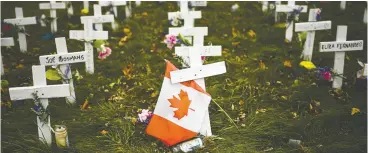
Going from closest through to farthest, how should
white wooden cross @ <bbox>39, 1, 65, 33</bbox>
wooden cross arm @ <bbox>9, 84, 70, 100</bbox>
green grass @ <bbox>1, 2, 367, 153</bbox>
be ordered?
1. wooden cross arm @ <bbox>9, 84, 70, 100</bbox>
2. green grass @ <bbox>1, 2, 367, 153</bbox>
3. white wooden cross @ <bbox>39, 1, 65, 33</bbox>

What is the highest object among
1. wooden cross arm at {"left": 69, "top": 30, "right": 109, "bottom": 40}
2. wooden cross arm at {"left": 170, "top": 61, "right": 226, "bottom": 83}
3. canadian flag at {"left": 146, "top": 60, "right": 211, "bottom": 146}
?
wooden cross arm at {"left": 69, "top": 30, "right": 109, "bottom": 40}

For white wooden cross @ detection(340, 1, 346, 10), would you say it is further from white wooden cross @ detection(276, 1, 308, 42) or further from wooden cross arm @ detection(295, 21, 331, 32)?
wooden cross arm @ detection(295, 21, 331, 32)

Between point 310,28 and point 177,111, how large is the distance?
2.66 m

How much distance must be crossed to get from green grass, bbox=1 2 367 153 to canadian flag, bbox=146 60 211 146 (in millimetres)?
183

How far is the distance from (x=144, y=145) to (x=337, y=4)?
6.15m

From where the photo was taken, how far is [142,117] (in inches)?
142

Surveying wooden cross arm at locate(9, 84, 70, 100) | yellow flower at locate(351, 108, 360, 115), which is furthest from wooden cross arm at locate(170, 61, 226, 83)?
yellow flower at locate(351, 108, 360, 115)

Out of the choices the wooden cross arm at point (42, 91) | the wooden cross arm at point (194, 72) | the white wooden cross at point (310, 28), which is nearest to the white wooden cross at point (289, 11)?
the white wooden cross at point (310, 28)

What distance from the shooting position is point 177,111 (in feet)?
11.1

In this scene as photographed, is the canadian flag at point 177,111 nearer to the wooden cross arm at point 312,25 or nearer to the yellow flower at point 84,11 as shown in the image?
the wooden cross arm at point 312,25

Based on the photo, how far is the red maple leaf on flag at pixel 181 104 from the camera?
3.38 meters

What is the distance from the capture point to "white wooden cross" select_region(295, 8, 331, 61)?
514 cm

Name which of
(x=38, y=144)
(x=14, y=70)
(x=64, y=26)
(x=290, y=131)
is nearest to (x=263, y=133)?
(x=290, y=131)

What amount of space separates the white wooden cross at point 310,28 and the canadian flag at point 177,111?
2.32 metres
